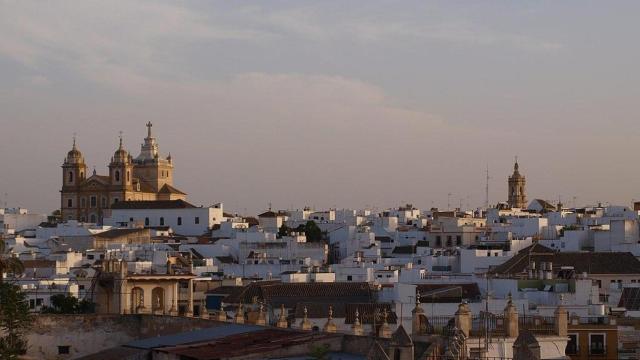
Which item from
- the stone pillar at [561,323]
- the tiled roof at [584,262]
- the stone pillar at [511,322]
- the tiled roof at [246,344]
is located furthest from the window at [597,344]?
the tiled roof at [584,262]

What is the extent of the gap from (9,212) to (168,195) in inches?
522

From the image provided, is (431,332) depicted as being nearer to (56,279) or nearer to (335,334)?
(335,334)

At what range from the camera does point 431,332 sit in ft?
85.0

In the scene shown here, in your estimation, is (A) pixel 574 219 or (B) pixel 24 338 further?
(A) pixel 574 219

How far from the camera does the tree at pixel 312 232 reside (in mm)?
85250

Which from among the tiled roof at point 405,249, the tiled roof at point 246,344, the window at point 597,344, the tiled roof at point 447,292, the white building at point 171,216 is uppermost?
the white building at point 171,216

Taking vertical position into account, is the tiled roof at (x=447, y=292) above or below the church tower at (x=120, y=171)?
below

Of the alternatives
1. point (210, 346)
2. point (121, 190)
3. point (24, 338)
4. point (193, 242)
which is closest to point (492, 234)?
point (193, 242)

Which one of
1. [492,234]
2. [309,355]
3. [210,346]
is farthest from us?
[492,234]

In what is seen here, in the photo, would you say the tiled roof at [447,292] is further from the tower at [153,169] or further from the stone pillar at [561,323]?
the tower at [153,169]

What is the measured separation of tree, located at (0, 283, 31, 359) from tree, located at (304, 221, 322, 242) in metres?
51.6

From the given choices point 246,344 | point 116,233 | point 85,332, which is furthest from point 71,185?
point 246,344

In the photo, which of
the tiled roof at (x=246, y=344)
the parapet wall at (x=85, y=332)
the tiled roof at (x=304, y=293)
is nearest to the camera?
the tiled roof at (x=246, y=344)

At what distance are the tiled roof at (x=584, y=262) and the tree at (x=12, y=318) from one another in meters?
25.6
